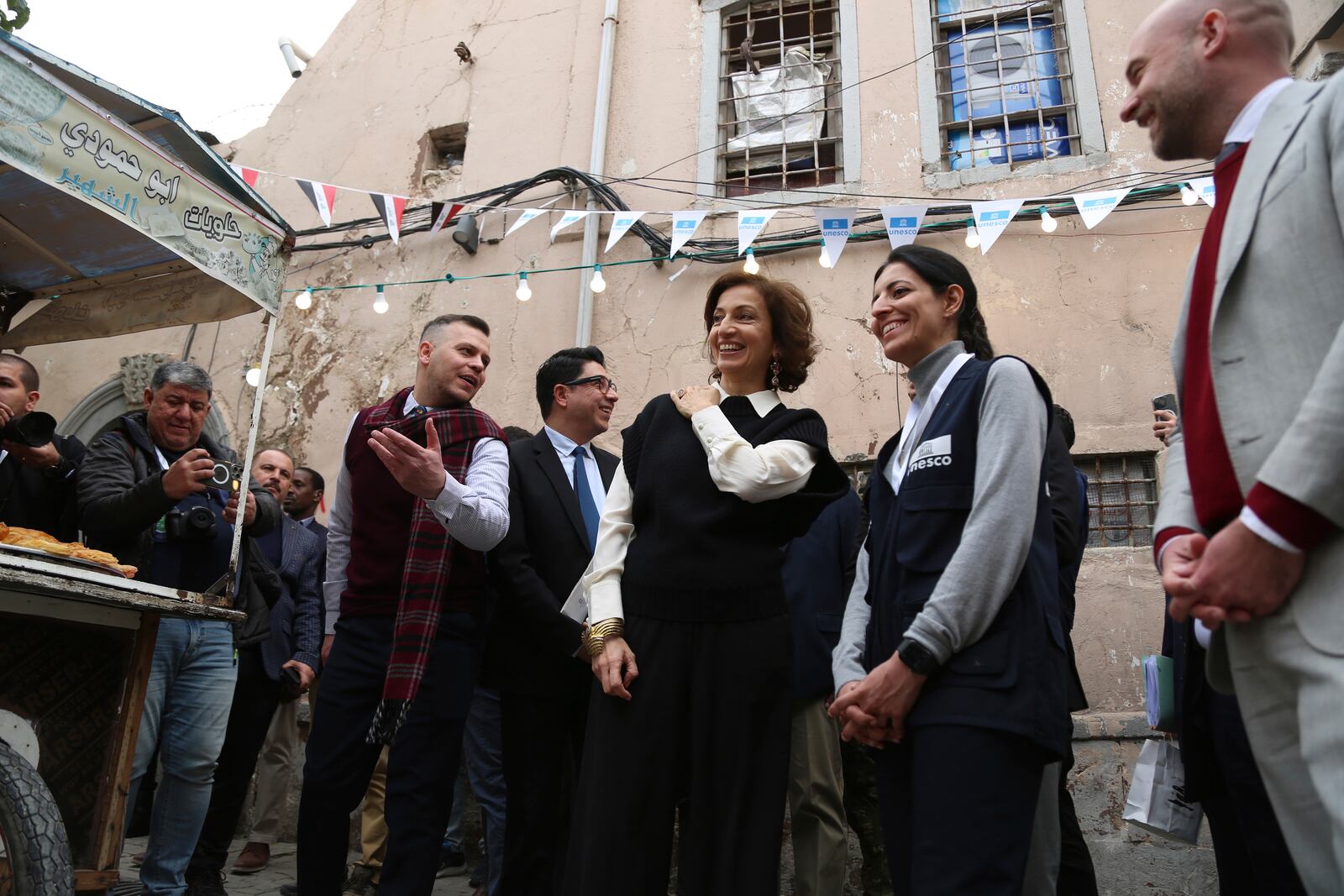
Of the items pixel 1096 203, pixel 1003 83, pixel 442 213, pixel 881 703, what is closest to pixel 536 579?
pixel 881 703

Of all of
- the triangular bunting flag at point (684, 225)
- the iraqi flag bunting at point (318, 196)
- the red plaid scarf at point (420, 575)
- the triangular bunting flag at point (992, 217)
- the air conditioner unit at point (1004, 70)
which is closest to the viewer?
the red plaid scarf at point (420, 575)

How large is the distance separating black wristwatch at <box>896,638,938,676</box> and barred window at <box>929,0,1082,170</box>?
512cm

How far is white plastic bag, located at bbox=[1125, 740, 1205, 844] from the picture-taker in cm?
246

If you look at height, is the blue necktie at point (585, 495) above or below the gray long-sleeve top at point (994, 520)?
above

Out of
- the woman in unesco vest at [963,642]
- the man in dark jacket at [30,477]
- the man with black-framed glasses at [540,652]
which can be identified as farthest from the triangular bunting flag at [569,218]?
the woman in unesco vest at [963,642]

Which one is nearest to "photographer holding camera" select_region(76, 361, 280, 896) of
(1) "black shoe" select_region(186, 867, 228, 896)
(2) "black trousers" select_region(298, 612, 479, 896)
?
(1) "black shoe" select_region(186, 867, 228, 896)

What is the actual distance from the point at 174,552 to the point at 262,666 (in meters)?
0.78

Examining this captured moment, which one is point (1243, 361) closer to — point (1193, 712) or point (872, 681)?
point (872, 681)

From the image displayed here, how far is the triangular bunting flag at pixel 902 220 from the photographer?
562 cm

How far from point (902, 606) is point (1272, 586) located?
0.84 meters

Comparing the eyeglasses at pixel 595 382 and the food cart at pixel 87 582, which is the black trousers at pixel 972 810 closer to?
the food cart at pixel 87 582

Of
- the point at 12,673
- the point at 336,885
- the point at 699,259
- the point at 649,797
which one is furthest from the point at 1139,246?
the point at 12,673

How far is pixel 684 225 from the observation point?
20.1 ft

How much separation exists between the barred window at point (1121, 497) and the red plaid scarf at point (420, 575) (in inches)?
144
